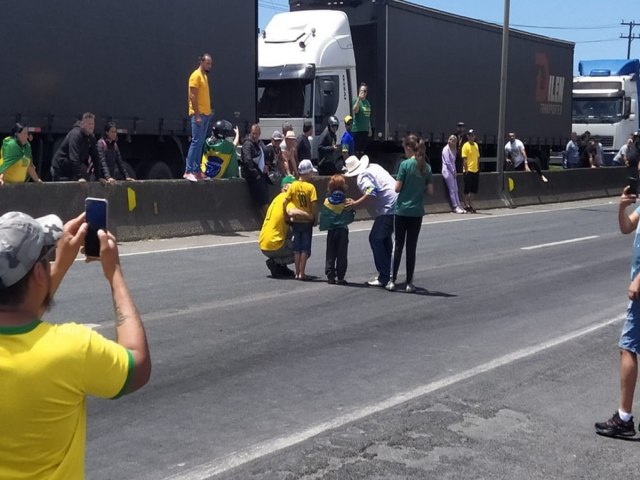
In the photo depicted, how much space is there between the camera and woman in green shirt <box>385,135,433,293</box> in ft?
41.1

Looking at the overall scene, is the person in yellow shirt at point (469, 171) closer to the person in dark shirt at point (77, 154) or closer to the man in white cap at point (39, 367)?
the person in dark shirt at point (77, 154)

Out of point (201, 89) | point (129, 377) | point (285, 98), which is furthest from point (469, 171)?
point (129, 377)

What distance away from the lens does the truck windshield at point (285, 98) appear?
25391mm

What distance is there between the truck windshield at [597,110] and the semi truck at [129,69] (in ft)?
82.8

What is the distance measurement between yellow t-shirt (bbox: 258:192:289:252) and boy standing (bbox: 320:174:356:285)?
51 cm

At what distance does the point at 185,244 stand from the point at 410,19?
14.5 meters

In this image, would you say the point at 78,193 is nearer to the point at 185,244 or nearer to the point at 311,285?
the point at 185,244

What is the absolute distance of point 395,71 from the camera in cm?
2820

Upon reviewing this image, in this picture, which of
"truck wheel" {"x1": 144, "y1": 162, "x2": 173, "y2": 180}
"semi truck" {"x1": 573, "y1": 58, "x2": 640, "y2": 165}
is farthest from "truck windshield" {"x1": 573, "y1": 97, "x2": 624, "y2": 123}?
"truck wheel" {"x1": 144, "y1": 162, "x2": 173, "y2": 180}

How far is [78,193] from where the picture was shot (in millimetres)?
15633

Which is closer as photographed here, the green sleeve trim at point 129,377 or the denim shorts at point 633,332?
the green sleeve trim at point 129,377

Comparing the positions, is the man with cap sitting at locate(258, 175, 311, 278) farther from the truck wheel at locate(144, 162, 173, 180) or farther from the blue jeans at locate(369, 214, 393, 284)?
the truck wheel at locate(144, 162, 173, 180)

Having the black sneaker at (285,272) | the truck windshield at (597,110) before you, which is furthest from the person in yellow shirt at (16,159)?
the truck windshield at (597,110)

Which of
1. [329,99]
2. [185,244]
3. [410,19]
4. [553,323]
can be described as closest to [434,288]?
[553,323]
